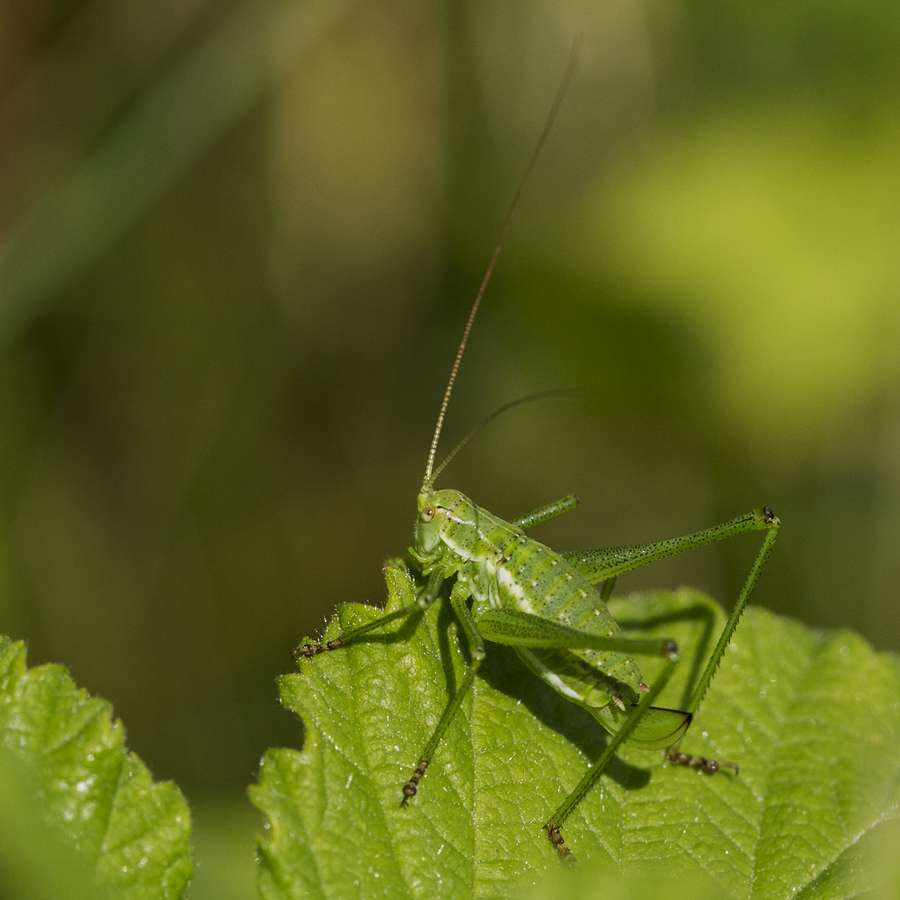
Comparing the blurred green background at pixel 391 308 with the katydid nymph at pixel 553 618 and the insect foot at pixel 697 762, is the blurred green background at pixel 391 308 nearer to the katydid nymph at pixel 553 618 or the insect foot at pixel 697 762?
the katydid nymph at pixel 553 618

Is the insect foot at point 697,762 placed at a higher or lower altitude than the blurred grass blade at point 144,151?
lower

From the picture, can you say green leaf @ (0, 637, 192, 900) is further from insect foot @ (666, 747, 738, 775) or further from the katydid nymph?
insect foot @ (666, 747, 738, 775)

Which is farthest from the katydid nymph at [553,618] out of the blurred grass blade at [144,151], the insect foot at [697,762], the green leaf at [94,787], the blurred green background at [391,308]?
the blurred grass blade at [144,151]

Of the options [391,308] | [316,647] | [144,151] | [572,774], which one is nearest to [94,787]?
[316,647]

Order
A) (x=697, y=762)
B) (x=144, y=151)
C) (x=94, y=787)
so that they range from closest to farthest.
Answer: (x=94, y=787), (x=697, y=762), (x=144, y=151)

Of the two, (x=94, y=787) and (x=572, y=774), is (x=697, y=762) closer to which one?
(x=572, y=774)

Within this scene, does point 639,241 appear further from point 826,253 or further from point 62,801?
point 62,801
